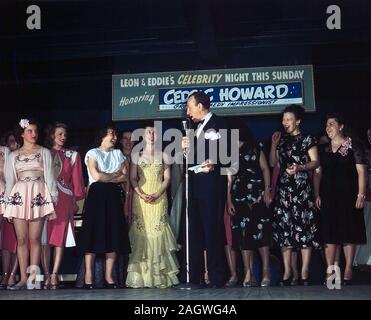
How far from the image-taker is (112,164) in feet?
20.2

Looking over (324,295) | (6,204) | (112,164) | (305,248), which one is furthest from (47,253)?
(324,295)

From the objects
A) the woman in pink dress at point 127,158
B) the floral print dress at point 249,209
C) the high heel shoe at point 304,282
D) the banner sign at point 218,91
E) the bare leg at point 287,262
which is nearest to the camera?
the high heel shoe at point 304,282

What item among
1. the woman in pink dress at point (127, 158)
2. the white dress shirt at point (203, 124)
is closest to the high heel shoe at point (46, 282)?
the woman in pink dress at point (127, 158)

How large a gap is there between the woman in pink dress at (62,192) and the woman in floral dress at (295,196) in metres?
1.82

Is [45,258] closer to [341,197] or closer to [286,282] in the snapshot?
[286,282]

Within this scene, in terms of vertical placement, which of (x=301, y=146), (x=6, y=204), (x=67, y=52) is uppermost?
(x=67, y=52)

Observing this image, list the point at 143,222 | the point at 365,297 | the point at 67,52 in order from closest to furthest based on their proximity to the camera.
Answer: the point at 365,297
the point at 143,222
the point at 67,52

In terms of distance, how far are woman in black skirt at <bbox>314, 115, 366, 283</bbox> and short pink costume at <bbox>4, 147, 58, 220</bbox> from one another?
230 centimetres

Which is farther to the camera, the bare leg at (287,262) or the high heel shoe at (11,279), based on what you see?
the high heel shoe at (11,279)

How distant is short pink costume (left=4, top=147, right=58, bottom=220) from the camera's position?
5.99 metres

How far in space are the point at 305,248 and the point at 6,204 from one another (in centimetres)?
254

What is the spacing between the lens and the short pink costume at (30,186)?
5988 mm

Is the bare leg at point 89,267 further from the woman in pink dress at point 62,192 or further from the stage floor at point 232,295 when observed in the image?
the stage floor at point 232,295
